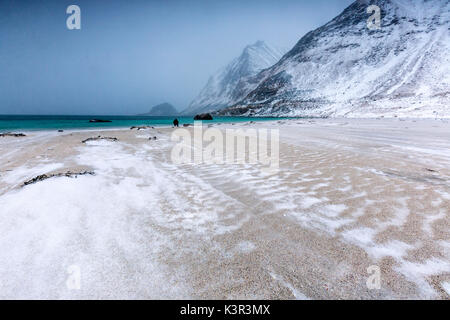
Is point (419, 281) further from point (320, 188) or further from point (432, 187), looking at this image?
point (432, 187)

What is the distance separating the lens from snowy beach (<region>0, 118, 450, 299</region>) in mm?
1947

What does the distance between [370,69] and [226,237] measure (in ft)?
290

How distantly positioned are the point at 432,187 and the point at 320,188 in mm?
2277

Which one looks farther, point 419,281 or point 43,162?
point 43,162

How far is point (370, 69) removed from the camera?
70375 millimetres

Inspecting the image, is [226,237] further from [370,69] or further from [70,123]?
[370,69]

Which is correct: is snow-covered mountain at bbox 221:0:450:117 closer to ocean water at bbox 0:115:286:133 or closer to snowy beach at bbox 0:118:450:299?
ocean water at bbox 0:115:286:133

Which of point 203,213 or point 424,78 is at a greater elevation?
point 424,78

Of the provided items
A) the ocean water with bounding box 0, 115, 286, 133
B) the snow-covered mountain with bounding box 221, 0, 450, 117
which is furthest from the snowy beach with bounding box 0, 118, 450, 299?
the snow-covered mountain with bounding box 221, 0, 450, 117

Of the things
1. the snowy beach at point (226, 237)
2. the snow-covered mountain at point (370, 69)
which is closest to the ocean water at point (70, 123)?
the snow-covered mountain at point (370, 69)
